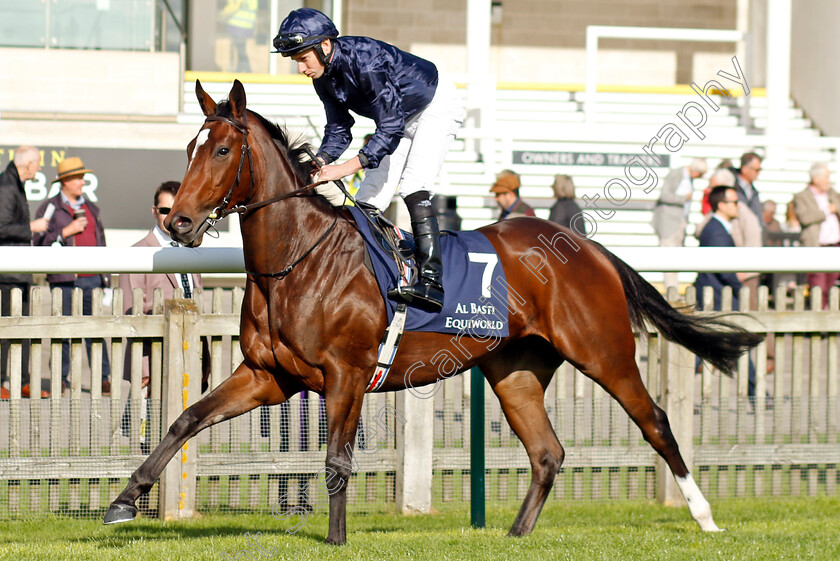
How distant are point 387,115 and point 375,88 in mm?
131

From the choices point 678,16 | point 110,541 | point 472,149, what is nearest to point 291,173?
point 110,541

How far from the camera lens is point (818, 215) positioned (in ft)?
39.7

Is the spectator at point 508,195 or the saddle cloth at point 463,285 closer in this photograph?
the saddle cloth at point 463,285

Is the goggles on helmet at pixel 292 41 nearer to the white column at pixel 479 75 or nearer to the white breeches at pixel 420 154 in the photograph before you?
the white breeches at pixel 420 154

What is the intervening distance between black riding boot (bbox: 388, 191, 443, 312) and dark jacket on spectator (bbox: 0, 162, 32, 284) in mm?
3977

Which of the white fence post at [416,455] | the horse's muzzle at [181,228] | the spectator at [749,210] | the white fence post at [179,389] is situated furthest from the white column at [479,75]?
the horse's muzzle at [181,228]

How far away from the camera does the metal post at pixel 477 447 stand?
221 inches

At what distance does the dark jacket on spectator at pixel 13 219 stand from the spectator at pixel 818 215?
805 cm

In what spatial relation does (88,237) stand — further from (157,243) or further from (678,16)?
(678,16)

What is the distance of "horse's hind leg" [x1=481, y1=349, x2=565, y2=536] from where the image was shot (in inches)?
213

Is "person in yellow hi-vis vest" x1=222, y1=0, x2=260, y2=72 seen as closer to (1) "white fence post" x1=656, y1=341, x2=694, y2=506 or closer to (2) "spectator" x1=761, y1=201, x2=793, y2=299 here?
(2) "spectator" x1=761, y1=201, x2=793, y2=299

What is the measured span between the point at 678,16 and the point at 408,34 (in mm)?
5032

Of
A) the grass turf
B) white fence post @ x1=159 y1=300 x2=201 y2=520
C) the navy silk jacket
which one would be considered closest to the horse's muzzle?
the navy silk jacket

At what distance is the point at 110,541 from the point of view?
15.7 ft
